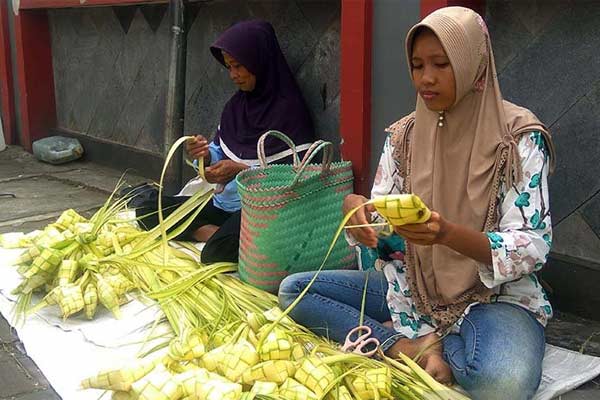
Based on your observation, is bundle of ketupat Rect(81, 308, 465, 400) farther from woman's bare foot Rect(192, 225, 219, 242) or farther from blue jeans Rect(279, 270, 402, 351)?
woman's bare foot Rect(192, 225, 219, 242)

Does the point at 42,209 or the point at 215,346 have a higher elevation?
the point at 215,346

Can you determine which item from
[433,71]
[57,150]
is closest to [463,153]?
[433,71]

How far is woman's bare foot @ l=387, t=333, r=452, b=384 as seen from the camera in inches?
99.1

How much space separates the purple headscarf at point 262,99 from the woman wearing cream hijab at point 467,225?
1324 millimetres

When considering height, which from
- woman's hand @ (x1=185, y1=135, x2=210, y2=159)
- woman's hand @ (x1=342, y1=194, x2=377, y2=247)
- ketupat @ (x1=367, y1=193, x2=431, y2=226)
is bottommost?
woman's hand @ (x1=185, y1=135, x2=210, y2=159)

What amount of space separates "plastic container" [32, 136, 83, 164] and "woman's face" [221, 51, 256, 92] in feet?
11.5

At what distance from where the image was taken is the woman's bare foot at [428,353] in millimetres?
2518

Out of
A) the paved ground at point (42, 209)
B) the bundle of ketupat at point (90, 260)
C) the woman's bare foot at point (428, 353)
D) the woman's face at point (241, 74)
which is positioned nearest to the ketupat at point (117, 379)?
the paved ground at point (42, 209)

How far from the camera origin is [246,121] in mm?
4141

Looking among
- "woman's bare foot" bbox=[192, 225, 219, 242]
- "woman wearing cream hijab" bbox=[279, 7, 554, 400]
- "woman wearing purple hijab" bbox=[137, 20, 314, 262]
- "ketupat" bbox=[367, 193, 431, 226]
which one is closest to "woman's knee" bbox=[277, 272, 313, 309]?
"woman wearing cream hijab" bbox=[279, 7, 554, 400]

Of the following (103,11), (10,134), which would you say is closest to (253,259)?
(103,11)

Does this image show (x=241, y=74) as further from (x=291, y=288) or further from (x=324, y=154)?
(x=291, y=288)

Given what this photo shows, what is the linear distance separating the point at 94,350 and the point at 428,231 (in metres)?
1.45

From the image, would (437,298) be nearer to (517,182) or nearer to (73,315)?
(517,182)
